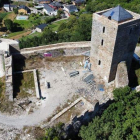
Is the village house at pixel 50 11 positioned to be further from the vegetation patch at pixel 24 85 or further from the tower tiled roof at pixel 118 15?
the tower tiled roof at pixel 118 15

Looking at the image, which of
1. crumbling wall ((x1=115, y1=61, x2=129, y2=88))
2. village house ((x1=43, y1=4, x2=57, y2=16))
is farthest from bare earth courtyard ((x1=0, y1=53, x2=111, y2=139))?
village house ((x1=43, y1=4, x2=57, y2=16))

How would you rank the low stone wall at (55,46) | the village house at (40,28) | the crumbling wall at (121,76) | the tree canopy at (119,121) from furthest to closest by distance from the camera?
the village house at (40,28), the low stone wall at (55,46), the crumbling wall at (121,76), the tree canopy at (119,121)

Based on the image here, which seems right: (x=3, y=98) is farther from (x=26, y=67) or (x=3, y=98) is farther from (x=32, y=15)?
(x=32, y=15)

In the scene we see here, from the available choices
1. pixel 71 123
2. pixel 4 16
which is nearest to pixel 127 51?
pixel 71 123

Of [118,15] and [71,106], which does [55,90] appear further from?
[118,15]

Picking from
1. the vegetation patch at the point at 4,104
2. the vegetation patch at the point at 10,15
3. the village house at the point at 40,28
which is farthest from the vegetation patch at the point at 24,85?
the vegetation patch at the point at 10,15
